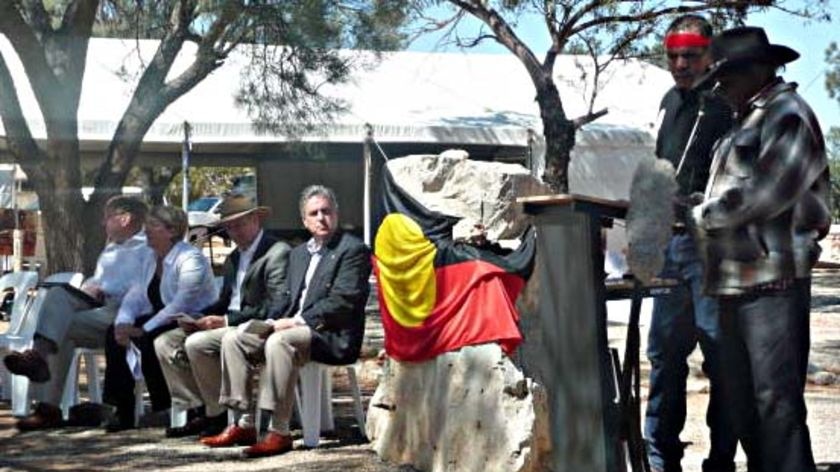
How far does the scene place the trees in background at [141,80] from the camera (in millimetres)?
12250

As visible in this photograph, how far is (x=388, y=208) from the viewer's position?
6.99 meters

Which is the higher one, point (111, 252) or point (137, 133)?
point (137, 133)

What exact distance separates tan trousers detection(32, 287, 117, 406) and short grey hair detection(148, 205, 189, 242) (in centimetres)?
66

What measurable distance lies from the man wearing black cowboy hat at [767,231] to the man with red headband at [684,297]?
12.3 inches

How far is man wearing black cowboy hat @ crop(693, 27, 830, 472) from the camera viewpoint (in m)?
4.40

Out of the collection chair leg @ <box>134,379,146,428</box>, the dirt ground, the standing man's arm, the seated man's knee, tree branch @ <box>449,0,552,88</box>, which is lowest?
the dirt ground

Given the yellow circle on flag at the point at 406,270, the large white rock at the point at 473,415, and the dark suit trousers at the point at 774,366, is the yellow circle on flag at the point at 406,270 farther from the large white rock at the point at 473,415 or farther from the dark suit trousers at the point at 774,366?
the dark suit trousers at the point at 774,366

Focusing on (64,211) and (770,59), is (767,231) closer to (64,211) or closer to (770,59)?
(770,59)

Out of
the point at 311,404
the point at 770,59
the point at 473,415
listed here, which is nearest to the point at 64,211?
the point at 311,404

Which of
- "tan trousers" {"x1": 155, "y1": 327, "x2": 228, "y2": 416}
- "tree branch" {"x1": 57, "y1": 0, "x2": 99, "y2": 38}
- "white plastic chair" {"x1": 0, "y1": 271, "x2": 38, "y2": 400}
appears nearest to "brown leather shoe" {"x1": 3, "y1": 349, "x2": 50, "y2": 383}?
"white plastic chair" {"x1": 0, "y1": 271, "x2": 38, "y2": 400}

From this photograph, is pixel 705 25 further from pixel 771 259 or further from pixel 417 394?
pixel 417 394

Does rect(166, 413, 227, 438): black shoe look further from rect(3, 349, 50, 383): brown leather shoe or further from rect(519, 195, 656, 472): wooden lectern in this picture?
rect(519, 195, 656, 472): wooden lectern

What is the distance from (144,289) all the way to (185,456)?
1429mm

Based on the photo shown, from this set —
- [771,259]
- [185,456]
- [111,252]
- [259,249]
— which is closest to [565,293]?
[771,259]
